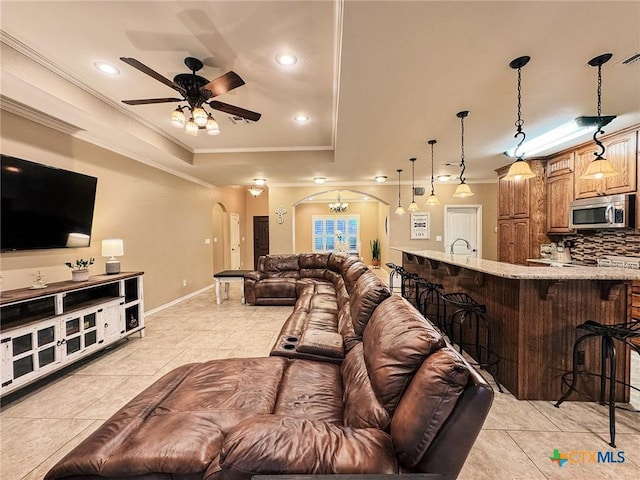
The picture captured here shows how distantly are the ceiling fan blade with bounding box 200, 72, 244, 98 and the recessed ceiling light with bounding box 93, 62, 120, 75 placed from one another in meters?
0.95

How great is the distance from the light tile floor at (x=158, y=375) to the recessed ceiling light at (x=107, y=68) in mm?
2937

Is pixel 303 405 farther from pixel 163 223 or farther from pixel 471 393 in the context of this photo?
pixel 163 223

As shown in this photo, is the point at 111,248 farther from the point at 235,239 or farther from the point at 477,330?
the point at 235,239

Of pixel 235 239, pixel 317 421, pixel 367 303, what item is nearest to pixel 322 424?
pixel 317 421

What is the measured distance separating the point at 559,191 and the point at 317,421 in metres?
5.12

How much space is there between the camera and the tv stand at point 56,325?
7.28 feet

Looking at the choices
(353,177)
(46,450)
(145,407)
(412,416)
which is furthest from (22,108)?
(353,177)

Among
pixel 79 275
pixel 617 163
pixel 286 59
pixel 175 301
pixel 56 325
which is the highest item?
pixel 286 59

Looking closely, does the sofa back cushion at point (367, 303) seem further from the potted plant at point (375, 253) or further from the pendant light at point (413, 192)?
the potted plant at point (375, 253)

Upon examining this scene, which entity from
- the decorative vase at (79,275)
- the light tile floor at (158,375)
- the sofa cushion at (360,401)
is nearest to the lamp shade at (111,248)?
the decorative vase at (79,275)

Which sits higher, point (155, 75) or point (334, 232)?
point (155, 75)

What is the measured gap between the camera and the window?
1078 centimetres

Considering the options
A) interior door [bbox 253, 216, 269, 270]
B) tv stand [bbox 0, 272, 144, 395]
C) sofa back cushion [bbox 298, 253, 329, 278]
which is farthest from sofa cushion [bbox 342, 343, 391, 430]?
interior door [bbox 253, 216, 269, 270]

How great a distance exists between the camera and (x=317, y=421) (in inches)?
44.3
